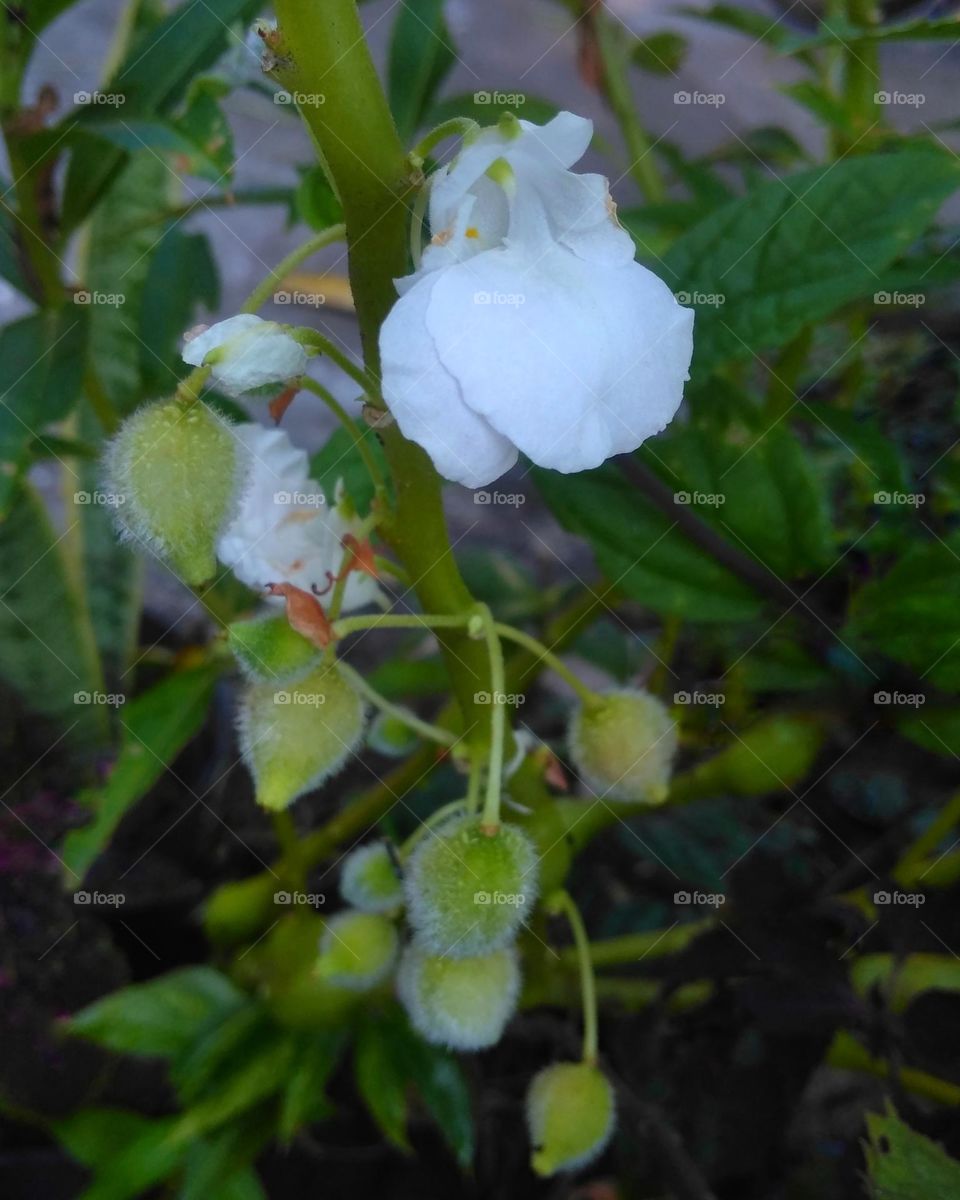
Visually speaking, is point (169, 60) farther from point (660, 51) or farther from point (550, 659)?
point (660, 51)

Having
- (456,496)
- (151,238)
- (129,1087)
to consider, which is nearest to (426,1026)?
(129,1087)

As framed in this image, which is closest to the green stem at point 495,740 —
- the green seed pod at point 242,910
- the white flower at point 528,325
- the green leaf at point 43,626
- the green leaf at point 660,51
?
the white flower at point 528,325

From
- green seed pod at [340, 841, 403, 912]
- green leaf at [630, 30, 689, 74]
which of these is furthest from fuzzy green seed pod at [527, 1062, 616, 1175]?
green leaf at [630, 30, 689, 74]

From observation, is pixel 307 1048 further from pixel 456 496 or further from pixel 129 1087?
pixel 456 496

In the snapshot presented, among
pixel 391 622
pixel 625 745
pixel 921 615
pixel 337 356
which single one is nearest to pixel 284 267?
pixel 337 356

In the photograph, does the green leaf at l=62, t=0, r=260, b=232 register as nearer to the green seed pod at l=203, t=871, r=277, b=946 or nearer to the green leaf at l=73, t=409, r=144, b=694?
the green leaf at l=73, t=409, r=144, b=694

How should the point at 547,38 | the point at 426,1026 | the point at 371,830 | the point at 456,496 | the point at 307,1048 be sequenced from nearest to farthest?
the point at 426,1026 < the point at 307,1048 < the point at 371,830 < the point at 456,496 < the point at 547,38
